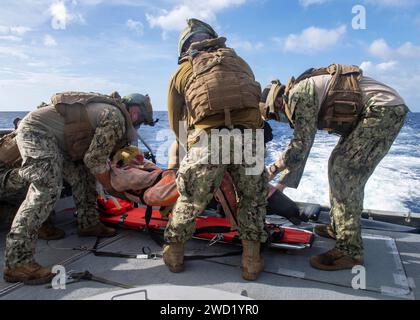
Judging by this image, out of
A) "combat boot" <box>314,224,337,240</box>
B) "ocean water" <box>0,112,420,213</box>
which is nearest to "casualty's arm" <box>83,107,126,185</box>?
"combat boot" <box>314,224,337,240</box>

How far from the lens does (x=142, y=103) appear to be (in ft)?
11.1

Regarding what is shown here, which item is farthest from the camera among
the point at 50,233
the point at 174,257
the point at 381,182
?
the point at 381,182

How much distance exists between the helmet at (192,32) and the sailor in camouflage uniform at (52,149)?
2.44ft

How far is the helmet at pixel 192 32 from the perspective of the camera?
110 inches

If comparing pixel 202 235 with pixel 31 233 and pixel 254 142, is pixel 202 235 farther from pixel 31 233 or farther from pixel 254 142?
pixel 31 233

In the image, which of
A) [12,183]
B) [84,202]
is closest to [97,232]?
[84,202]

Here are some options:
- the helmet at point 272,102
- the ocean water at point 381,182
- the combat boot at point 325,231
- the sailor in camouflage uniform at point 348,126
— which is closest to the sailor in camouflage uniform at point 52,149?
the helmet at point 272,102

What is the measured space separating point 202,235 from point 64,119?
1596 millimetres

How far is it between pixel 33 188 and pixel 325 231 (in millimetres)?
2749

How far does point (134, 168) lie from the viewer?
11.4 feet

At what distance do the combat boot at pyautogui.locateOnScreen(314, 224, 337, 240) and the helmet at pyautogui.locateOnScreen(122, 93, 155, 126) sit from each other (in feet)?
6.75

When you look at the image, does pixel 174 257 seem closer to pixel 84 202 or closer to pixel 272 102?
pixel 84 202

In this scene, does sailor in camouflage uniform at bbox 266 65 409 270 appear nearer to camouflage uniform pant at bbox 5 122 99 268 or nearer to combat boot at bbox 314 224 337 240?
combat boot at bbox 314 224 337 240
